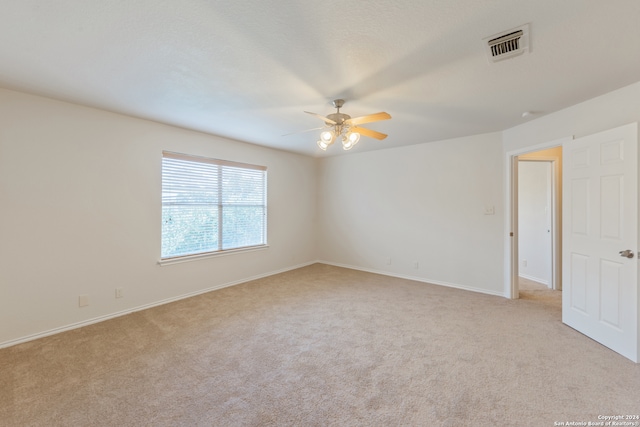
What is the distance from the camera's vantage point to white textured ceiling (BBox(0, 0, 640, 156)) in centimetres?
150

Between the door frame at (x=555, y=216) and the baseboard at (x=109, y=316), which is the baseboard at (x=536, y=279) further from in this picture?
the baseboard at (x=109, y=316)

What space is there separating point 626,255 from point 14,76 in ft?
18.3

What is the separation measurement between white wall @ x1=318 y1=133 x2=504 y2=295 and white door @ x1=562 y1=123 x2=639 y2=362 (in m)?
1.05

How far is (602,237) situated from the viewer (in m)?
2.55

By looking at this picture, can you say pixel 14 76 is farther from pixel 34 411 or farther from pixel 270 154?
pixel 270 154

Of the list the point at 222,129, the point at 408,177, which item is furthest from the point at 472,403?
the point at 222,129

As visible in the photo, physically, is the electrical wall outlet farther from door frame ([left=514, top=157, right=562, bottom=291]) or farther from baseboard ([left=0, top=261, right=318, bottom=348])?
door frame ([left=514, top=157, right=562, bottom=291])

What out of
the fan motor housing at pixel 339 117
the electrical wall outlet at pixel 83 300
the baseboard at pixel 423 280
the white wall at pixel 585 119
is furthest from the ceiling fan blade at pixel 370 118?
the electrical wall outlet at pixel 83 300

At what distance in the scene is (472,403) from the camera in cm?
175

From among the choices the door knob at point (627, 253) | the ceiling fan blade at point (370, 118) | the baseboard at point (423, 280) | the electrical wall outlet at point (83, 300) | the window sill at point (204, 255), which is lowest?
the baseboard at point (423, 280)

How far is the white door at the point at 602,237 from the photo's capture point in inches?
90.3

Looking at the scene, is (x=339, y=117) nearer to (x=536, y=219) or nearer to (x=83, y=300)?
(x=83, y=300)

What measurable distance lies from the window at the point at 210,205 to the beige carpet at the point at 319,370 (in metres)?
1.05

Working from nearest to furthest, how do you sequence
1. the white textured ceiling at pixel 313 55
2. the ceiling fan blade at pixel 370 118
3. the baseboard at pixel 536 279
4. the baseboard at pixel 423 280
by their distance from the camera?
the white textured ceiling at pixel 313 55
the ceiling fan blade at pixel 370 118
the baseboard at pixel 423 280
the baseboard at pixel 536 279
